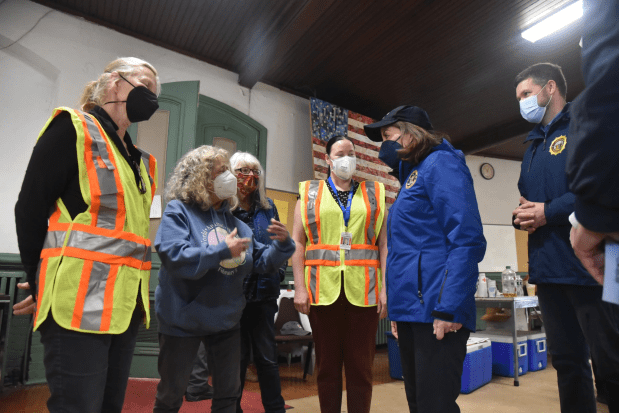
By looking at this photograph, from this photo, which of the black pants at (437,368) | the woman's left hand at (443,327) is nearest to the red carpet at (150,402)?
the black pants at (437,368)

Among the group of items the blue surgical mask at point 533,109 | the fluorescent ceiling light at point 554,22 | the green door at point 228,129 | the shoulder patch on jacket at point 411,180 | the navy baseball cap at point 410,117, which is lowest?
the shoulder patch on jacket at point 411,180

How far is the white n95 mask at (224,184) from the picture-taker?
1684mm

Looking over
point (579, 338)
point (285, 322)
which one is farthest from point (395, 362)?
point (579, 338)

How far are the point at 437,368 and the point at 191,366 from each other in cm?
89

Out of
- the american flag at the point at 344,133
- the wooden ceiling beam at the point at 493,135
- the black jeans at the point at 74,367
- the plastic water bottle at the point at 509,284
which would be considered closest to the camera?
the black jeans at the point at 74,367

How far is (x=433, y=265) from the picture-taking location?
4.29ft

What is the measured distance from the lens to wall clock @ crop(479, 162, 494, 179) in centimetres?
823

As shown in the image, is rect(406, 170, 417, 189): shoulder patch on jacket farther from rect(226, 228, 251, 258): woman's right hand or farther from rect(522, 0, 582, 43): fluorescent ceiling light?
rect(522, 0, 582, 43): fluorescent ceiling light

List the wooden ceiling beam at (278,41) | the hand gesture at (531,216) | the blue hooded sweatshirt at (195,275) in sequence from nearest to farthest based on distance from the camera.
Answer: the blue hooded sweatshirt at (195,275) < the hand gesture at (531,216) < the wooden ceiling beam at (278,41)

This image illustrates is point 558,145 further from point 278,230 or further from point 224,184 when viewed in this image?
point 224,184

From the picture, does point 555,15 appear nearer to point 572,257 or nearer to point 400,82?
point 400,82

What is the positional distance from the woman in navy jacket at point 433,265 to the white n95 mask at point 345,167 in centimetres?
62

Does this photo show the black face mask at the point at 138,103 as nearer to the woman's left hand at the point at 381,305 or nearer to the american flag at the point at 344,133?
the woman's left hand at the point at 381,305

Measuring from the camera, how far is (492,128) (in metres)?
6.84
